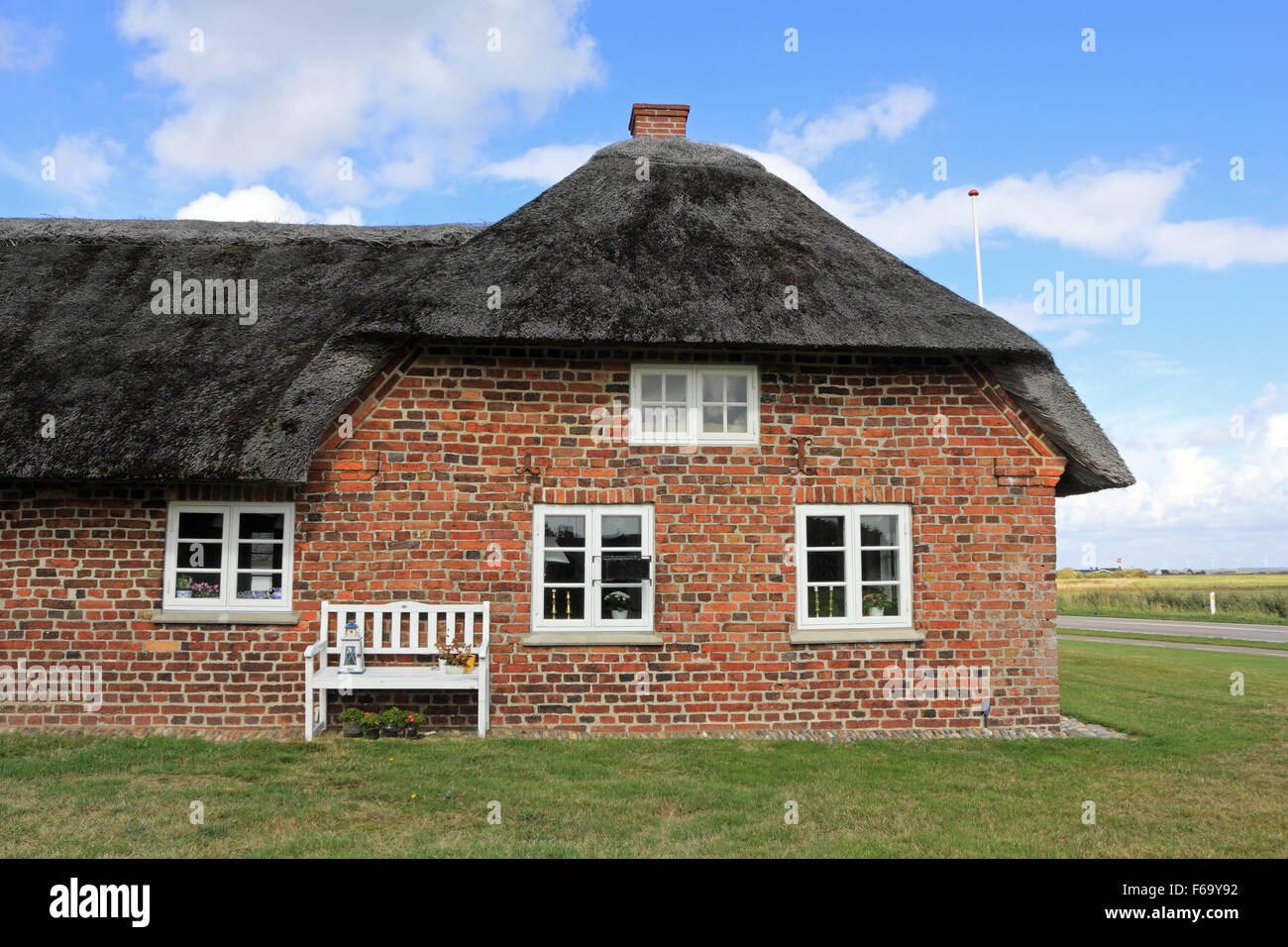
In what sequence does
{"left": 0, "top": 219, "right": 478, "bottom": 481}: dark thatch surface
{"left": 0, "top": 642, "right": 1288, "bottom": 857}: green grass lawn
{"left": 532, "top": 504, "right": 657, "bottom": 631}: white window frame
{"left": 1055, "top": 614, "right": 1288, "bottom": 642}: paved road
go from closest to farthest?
{"left": 0, "top": 642, "right": 1288, "bottom": 857}: green grass lawn, {"left": 0, "top": 219, "right": 478, "bottom": 481}: dark thatch surface, {"left": 532, "top": 504, "right": 657, "bottom": 631}: white window frame, {"left": 1055, "top": 614, "right": 1288, "bottom": 642}: paved road

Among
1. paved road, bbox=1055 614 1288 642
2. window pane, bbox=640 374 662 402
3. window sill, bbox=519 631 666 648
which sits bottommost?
paved road, bbox=1055 614 1288 642

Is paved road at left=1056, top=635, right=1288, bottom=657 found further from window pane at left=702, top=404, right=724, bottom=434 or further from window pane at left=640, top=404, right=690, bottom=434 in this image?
window pane at left=640, top=404, right=690, bottom=434

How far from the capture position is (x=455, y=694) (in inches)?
330

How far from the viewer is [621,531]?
864 centimetres

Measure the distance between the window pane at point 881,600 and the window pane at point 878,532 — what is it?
17.8 inches

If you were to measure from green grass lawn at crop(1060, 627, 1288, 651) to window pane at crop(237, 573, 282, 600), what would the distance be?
19.4m

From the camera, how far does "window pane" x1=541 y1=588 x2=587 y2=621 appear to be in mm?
8578

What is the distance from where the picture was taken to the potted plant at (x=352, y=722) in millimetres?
8002
